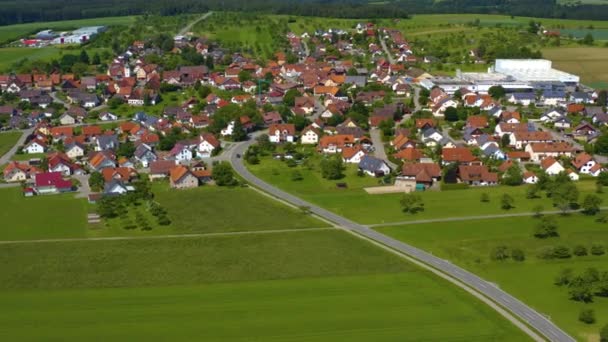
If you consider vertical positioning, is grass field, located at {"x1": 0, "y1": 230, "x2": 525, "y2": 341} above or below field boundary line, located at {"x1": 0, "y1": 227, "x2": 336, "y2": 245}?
above

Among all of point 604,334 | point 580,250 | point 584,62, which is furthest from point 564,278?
point 584,62

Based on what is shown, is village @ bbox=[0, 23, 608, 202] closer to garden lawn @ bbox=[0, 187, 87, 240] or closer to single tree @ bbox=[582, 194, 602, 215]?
garden lawn @ bbox=[0, 187, 87, 240]

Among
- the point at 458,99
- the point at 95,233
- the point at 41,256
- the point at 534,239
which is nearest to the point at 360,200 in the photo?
the point at 534,239

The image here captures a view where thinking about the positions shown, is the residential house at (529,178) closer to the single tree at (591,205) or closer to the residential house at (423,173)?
the residential house at (423,173)

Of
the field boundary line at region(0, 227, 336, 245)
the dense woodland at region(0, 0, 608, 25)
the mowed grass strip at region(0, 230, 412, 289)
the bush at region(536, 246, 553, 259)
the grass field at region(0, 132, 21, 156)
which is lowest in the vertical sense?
the grass field at region(0, 132, 21, 156)

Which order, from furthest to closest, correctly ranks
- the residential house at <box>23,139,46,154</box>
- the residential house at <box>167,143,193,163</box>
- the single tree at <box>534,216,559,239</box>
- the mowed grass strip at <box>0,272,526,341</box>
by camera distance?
the residential house at <box>23,139,46,154</box>, the residential house at <box>167,143,193,163</box>, the single tree at <box>534,216,559,239</box>, the mowed grass strip at <box>0,272,526,341</box>

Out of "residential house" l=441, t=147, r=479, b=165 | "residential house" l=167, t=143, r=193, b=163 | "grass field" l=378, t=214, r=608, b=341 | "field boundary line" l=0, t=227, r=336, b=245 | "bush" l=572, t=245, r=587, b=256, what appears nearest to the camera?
"grass field" l=378, t=214, r=608, b=341

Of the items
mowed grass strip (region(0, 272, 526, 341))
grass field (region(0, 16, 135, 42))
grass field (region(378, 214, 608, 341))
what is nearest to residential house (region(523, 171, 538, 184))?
grass field (region(378, 214, 608, 341))

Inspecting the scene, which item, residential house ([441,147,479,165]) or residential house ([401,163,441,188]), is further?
residential house ([441,147,479,165])
